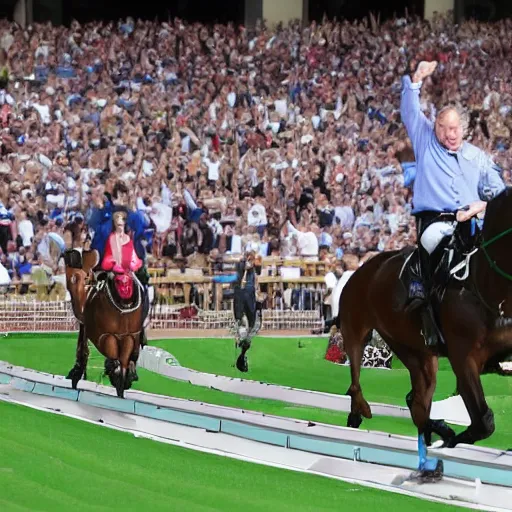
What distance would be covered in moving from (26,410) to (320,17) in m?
28.0

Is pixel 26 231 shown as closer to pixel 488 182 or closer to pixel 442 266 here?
pixel 488 182

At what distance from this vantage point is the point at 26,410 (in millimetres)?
12461

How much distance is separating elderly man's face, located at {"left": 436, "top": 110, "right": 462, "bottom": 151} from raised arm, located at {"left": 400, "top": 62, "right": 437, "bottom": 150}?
88mm

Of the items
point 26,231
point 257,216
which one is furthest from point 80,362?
point 257,216

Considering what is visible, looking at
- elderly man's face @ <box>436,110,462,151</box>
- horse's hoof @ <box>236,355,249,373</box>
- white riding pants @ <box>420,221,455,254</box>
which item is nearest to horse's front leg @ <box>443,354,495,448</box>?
white riding pants @ <box>420,221,455,254</box>

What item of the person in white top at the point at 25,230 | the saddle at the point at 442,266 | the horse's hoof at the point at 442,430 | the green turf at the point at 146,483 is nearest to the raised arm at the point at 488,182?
the saddle at the point at 442,266

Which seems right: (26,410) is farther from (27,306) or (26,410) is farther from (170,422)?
(27,306)

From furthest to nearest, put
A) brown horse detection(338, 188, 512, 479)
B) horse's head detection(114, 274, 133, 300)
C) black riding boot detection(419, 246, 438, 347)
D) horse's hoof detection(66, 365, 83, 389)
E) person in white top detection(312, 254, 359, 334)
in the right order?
person in white top detection(312, 254, 359, 334) < horse's hoof detection(66, 365, 83, 389) < horse's head detection(114, 274, 133, 300) < black riding boot detection(419, 246, 438, 347) < brown horse detection(338, 188, 512, 479)

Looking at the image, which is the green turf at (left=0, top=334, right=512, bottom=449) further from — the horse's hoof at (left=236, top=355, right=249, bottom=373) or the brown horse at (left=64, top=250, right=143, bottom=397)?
the brown horse at (left=64, top=250, right=143, bottom=397)

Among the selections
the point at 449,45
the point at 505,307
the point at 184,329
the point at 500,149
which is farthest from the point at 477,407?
the point at 449,45

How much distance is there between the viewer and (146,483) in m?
8.38

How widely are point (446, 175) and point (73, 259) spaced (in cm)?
812

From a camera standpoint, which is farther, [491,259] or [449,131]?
[449,131]

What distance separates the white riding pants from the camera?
8.98 m
